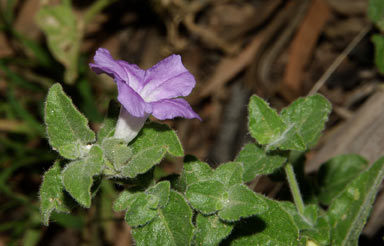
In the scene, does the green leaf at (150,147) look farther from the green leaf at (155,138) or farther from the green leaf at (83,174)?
the green leaf at (83,174)

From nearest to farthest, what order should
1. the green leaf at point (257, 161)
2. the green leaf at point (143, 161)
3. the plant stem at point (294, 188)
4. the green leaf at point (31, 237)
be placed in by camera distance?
the green leaf at point (143, 161), the green leaf at point (257, 161), the plant stem at point (294, 188), the green leaf at point (31, 237)

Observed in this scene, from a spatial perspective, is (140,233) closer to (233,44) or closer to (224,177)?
(224,177)

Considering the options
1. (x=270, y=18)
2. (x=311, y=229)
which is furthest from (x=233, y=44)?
(x=311, y=229)

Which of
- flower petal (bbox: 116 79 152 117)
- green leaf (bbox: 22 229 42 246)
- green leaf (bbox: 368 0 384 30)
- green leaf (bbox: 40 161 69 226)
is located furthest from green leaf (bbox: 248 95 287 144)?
green leaf (bbox: 22 229 42 246)

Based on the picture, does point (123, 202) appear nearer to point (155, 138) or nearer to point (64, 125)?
point (155, 138)

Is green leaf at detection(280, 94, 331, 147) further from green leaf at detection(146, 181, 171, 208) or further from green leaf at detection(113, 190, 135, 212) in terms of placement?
green leaf at detection(113, 190, 135, 212)

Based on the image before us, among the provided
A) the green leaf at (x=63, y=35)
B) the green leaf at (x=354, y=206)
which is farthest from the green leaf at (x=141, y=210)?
the green leaf at (x=63, y=35)
